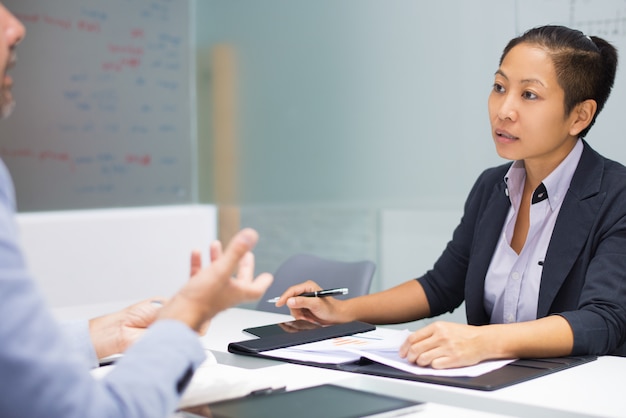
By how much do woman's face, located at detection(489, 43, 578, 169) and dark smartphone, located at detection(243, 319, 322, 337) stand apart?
69 centimetres

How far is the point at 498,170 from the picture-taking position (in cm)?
248

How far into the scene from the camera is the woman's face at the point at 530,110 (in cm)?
220

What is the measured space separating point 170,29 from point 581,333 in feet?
13.2

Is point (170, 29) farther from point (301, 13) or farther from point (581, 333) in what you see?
point (581, 333)

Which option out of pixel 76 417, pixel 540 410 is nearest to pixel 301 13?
pixel 540 410

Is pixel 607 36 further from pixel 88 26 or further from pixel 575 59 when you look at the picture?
pixel 88 26

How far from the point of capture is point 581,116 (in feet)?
7.44

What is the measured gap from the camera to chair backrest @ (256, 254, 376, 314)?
2748mm

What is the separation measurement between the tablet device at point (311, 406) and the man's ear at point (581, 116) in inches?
46.1

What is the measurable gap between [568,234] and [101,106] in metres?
3.45

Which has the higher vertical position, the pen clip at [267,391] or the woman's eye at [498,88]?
the woman's eye at [498,88]

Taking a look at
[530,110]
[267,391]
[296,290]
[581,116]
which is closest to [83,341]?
[267,391]

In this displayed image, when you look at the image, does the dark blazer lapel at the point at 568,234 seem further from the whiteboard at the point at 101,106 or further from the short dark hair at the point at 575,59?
the whiteboard at the point at 101,106

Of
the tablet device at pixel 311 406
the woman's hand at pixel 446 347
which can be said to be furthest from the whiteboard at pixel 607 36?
the tablet device at pixel 311 406
